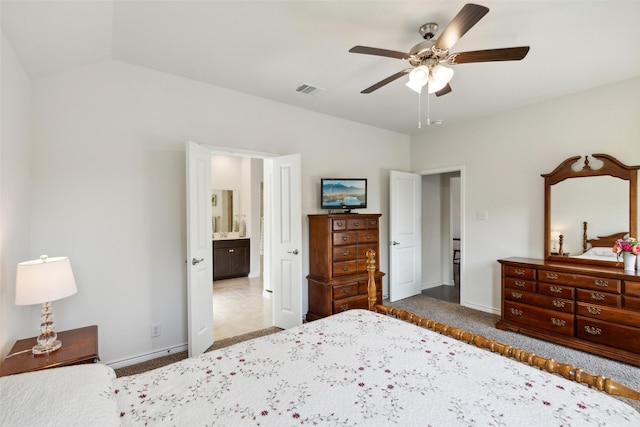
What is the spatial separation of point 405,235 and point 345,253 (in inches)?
61.0

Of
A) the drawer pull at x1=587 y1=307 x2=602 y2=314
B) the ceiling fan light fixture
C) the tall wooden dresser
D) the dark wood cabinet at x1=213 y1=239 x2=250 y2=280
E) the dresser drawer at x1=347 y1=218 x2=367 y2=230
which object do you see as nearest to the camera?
the ceiling fan light fixture

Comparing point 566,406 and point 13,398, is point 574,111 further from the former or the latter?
point 13,398

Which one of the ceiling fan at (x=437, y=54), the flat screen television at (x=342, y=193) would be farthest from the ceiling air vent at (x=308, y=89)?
the ceiling fan at (x=437, y=54)

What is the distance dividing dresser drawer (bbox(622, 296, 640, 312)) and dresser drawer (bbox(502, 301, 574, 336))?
43 centimetres

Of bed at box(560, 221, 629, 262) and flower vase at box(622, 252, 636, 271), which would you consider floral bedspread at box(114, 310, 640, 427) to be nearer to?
flower vase at box(622, 252, 636, 271)

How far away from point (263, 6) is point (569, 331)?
4.00 m

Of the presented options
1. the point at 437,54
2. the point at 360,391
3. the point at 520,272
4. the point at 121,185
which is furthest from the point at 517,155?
the point at 121,185

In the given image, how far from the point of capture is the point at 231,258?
6121 millimetres

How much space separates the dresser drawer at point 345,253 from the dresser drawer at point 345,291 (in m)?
0.33

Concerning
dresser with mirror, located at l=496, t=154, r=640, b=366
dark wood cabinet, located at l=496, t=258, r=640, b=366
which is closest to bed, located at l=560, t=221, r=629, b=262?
dresser with mirror, located at l=496, t=154, r=640, b=366

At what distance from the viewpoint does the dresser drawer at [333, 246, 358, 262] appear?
3.71 m

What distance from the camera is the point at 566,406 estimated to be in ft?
3.68

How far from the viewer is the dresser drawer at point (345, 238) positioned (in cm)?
371

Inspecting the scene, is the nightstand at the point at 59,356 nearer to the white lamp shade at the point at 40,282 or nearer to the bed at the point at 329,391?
the white lamp shade at the point at 40,282
